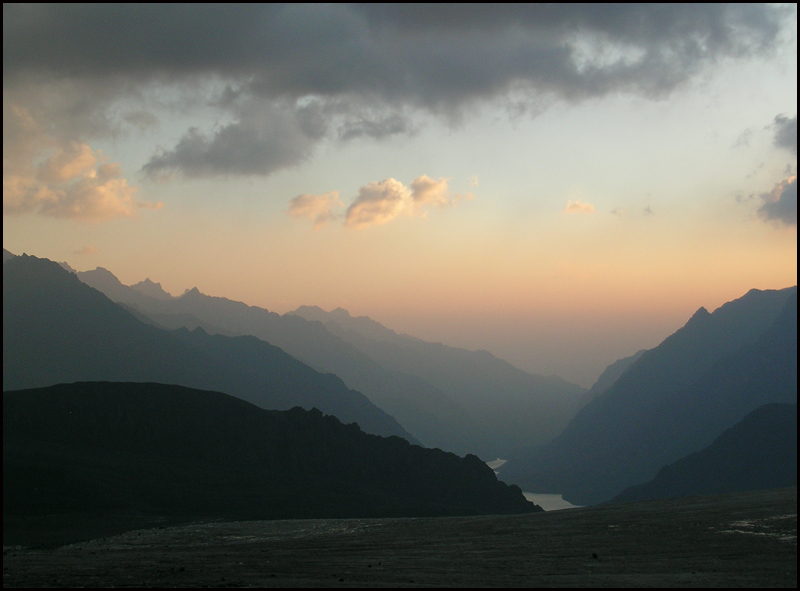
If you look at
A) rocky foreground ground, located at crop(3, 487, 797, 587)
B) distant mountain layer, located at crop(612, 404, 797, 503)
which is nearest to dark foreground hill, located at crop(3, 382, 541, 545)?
rocky foreground ground, located at crop(3, 487, 797, 587)

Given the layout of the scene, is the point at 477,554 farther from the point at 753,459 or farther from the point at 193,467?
the point at 753,459

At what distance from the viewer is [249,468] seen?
114 meters

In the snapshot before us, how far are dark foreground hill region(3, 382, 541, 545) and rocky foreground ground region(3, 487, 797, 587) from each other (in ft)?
99.7

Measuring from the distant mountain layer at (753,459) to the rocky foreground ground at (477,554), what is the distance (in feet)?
466

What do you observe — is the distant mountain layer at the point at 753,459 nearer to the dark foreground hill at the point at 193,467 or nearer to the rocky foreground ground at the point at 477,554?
the dark foreground hill at the point at 193,467

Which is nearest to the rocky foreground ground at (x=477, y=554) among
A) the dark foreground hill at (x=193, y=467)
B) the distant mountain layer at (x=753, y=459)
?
the dark foreground hill at (x=193, y=467)

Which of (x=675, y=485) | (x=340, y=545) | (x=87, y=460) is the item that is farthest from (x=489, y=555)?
(x=675, y=485)

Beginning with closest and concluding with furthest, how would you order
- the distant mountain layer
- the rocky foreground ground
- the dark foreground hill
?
the rocky foreground ground, the dark foreground hill, the distant mountain layer

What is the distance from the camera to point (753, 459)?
182750mm

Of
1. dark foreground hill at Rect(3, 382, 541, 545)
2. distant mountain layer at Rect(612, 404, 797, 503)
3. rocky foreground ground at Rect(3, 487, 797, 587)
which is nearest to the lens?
rocky foreground ground at Rect(3, 487, 797, 587)

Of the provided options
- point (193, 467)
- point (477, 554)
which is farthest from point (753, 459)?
point (477, 554)

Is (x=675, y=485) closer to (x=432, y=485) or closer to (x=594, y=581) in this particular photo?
(x=432, y=485)

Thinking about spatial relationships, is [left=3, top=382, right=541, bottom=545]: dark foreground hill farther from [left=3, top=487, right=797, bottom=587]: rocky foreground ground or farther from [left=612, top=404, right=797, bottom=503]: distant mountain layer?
[left=612, top=404, right=797, bottom=503]: distant mountain layer

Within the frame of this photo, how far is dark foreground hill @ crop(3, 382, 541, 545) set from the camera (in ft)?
264
